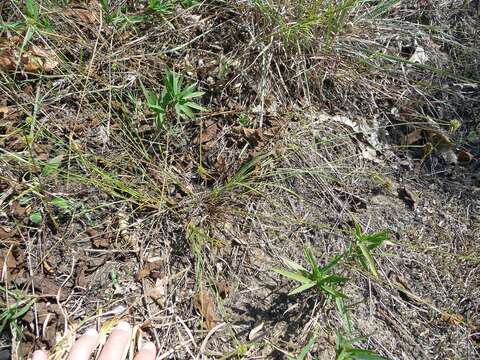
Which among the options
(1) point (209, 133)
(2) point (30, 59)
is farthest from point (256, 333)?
(2) point (30, 59)

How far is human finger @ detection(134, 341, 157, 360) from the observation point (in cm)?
143

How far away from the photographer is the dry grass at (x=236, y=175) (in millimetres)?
1545

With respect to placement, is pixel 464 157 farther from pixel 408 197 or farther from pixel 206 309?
pixel 206 309

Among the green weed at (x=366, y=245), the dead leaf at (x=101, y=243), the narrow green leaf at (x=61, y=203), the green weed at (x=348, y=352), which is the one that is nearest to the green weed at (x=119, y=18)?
the narrow green leaf at (x=61, y=203)

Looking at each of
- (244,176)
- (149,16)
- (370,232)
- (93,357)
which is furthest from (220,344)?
(149,16)

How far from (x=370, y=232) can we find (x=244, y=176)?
0.52 metres

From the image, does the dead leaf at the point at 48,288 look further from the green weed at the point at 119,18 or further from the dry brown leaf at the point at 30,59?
the green weed at the point at 119,18

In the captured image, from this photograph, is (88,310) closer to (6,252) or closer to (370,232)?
(6,252)

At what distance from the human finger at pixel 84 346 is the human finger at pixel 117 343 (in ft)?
0.13

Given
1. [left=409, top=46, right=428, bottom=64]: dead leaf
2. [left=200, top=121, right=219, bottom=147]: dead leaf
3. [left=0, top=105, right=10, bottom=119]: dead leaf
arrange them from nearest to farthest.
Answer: [left=0, top=105, right=10, bottom=119]: dead leaf, [left=200, top=121, right=219, bottom=147]: dead leaf, [left=409, top=46, right=428, bottom=64]: dead leaf

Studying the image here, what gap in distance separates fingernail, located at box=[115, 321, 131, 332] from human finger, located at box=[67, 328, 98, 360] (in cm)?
7

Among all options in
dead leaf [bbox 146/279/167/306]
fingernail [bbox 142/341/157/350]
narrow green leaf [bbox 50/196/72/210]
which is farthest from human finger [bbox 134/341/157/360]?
narrow green leaf [bbox 50/196/72/210]

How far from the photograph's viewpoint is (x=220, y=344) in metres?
1.51

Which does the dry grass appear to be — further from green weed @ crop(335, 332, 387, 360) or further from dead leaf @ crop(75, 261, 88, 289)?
green weed @ crop(335, 332, 387, 360)
